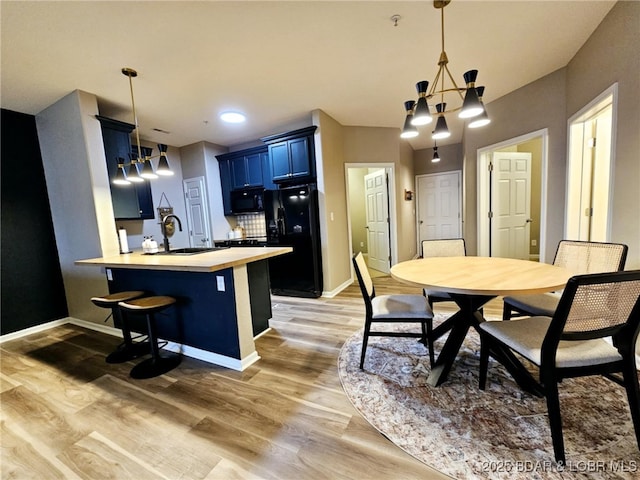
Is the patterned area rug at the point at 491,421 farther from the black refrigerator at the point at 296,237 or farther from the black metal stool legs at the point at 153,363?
the black refrigerator at the point at 296,237

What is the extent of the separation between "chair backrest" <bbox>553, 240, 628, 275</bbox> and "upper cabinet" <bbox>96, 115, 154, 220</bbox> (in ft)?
14.3

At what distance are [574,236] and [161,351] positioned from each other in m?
4.48

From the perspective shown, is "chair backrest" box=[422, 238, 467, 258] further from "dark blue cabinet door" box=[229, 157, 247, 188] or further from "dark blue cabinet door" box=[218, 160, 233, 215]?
"dark blue cabinet door" box=[218, 160, 233, 215]

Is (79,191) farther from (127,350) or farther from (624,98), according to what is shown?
(624,98)

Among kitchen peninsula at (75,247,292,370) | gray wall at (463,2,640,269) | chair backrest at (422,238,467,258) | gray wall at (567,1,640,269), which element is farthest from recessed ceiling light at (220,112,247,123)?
gray wall at (567,1,640,269)

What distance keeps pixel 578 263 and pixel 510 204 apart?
2.86 m

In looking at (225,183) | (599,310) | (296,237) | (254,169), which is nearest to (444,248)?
(599,310)

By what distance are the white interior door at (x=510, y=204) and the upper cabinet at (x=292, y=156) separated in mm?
2812

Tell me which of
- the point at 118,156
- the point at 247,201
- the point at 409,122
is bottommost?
the point at 247,201

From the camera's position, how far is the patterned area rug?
47.9 inches

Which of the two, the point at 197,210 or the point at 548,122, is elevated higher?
the point at 548,122

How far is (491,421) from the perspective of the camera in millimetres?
1475

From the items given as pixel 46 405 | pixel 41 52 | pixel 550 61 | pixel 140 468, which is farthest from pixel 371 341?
pixel 41 52

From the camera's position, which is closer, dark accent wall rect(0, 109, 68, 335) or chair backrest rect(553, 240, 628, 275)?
chair backrest rect(553, 240, 628, 275)
